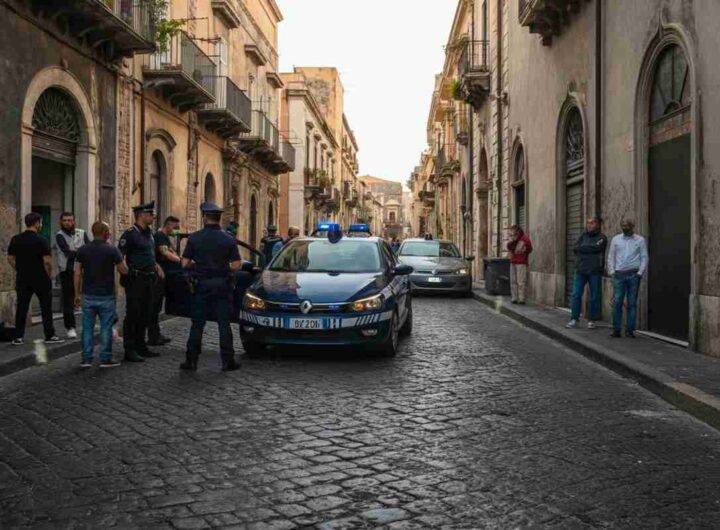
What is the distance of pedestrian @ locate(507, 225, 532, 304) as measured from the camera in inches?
633

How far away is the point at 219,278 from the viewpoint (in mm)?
7867

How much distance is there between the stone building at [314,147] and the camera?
4247cm

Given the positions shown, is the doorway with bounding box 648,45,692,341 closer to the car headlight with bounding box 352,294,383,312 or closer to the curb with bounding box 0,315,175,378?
the car headlight with bounding box 352,294,383,312

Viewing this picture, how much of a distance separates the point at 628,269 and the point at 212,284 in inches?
224

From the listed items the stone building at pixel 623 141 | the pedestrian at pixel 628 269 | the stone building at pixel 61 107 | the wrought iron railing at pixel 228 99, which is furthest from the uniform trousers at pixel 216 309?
the wrought iron railing at pixel 228 99

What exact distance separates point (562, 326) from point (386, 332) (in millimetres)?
4114

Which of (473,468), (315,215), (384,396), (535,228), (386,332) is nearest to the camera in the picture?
(473,468)

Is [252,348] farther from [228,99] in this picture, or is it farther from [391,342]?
[228,99]

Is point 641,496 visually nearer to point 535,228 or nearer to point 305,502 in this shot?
point 305,502

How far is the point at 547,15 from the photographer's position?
15.0 meters

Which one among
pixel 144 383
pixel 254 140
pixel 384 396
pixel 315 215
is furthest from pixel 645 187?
pixel 315 215

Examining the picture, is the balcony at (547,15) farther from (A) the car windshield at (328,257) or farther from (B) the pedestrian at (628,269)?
(A) the car windshield at (328,257)

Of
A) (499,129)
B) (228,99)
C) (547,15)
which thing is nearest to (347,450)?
(547,15)

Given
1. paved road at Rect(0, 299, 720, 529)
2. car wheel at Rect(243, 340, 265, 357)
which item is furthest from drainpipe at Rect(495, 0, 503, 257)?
paved road at Rect(0, 299, 720, 529)
